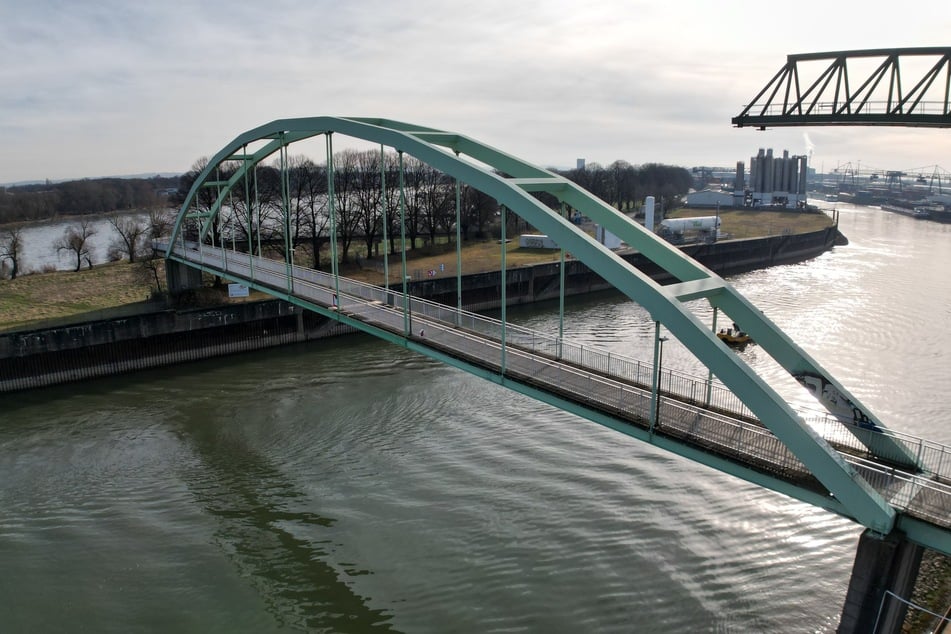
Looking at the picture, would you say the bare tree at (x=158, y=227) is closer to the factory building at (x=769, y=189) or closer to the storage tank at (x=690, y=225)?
the storage tank at (x=690, y=225)

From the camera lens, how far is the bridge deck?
30.3 feet

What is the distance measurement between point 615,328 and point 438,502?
17.8m

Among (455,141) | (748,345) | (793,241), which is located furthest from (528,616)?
(793,241)

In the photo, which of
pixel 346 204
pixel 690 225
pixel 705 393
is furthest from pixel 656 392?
pixel 690 225

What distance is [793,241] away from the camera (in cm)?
5806

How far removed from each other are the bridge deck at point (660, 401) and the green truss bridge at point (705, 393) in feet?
0.09

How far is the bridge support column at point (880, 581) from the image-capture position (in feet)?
27.8

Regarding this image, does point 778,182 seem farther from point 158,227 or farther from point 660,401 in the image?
point 660,401

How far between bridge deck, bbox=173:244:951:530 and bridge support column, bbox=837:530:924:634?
543 millimetres

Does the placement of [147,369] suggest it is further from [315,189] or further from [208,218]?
[315,189]

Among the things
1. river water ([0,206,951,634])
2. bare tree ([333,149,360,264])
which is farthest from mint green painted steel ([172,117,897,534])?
bare tree ([333,149,360,264])

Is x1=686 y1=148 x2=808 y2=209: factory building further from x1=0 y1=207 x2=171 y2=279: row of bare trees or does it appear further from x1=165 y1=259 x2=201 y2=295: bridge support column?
x1=165 y1=259 x2=201 y2=295: bridge support column

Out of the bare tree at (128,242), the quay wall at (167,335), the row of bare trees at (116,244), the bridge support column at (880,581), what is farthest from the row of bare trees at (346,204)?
the bridge support column at (880,581)

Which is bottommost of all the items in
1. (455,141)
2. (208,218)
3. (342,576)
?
(342,576)
